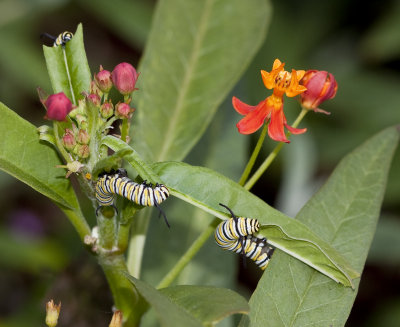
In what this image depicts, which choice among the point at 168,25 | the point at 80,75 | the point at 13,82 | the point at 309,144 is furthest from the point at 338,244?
the point at 13,82

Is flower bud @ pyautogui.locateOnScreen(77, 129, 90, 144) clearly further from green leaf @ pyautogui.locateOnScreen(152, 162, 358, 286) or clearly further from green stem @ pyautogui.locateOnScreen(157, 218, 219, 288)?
green stem @ pyautogui.locateOnScreen(157, 218, 219, 288)

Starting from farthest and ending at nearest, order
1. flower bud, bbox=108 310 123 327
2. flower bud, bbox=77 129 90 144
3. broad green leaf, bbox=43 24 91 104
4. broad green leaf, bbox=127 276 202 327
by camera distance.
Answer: broad green leaf, bbox=43 24 91 104 → flower bud, bbox=108 310 123 327 → flower bud, bbox=77 129 90 144 → broad green leaf, bbox=127 276 202 327

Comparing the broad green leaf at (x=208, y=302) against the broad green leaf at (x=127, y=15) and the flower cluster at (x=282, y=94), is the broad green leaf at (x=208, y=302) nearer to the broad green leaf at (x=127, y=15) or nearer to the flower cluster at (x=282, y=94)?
the flower cluster at (x=282, y=94)

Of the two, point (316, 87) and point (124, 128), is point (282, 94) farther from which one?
point (124, 128)

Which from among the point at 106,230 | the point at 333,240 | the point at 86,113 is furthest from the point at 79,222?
the point at 333,240

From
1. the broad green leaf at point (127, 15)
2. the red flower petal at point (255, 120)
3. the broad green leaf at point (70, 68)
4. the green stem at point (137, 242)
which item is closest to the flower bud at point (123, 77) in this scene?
the broad green leaf at point (70, 68)

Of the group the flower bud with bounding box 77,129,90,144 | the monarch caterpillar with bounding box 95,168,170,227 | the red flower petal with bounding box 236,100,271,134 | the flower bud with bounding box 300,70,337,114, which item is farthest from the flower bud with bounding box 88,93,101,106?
the flower bud with bounding box 300,70,337,114

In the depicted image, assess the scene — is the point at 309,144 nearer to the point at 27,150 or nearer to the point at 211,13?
the point at 211,13
